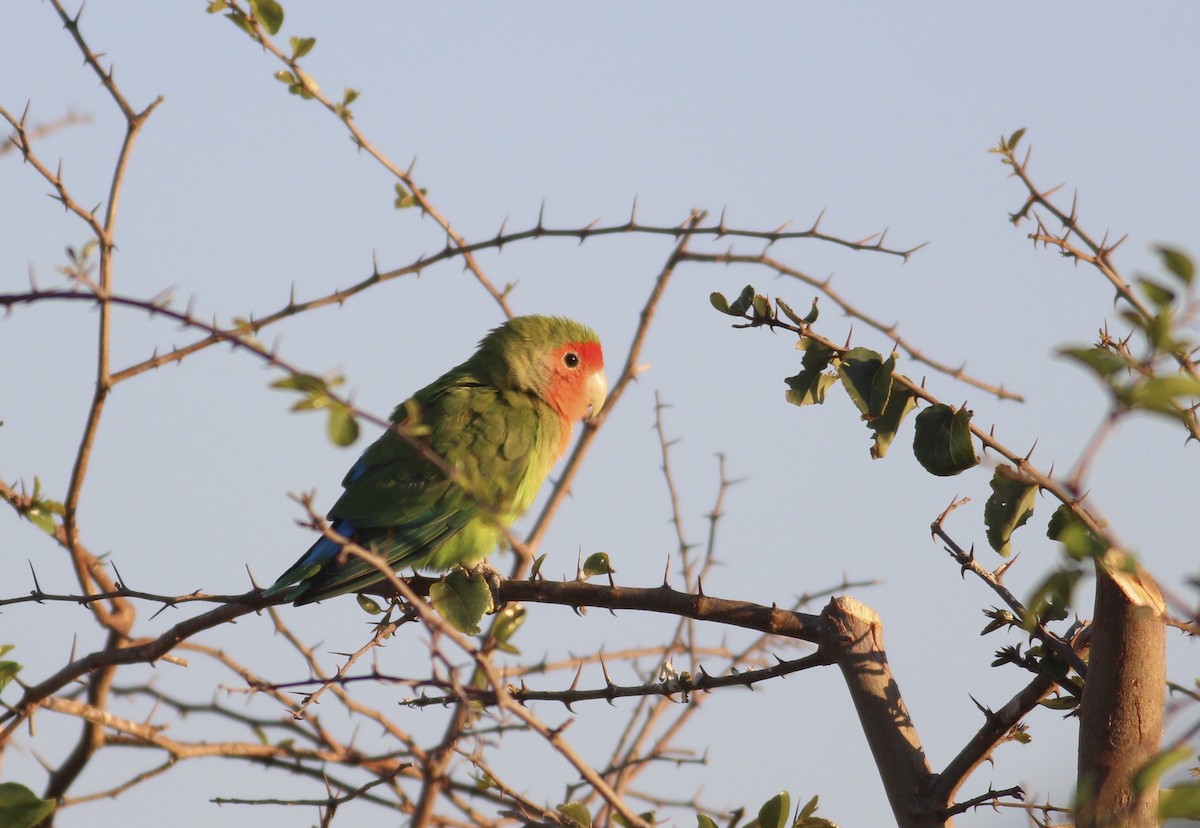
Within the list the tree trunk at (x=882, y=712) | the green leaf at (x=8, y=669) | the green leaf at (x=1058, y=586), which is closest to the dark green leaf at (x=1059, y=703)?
the tree trunk at (x=882, y=712)

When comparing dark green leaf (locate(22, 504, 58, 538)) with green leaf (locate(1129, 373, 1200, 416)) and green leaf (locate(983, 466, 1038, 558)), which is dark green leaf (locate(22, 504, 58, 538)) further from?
green leaf (locate(1129, 373, 1200, 416))

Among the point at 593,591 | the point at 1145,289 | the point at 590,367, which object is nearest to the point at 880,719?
the point at 593,591

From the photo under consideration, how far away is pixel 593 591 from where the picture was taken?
2.84 meters

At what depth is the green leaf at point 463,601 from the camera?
298 cm

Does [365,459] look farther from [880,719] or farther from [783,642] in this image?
[880,719]

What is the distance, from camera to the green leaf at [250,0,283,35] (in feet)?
12.5

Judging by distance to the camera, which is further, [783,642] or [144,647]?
[783,642]

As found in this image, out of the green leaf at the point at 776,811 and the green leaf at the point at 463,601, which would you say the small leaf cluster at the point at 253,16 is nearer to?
the green leaf at the point at 463,601

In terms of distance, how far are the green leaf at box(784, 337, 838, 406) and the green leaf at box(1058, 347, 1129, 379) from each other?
1.31 metres

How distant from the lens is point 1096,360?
1346mm

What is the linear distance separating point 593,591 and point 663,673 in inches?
10.4

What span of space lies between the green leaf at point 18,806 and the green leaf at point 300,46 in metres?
2.57

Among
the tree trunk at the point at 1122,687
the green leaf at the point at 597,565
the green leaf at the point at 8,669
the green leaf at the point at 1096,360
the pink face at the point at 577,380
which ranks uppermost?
the pink face at the point at 577,380

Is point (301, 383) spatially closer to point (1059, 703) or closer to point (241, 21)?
point (1059, 703)
